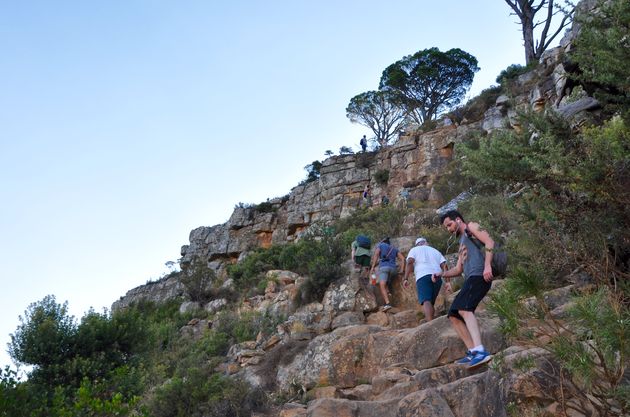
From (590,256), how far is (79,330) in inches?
347

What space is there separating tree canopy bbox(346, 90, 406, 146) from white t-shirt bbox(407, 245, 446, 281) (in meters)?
26.0

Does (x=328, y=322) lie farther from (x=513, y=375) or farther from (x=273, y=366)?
(x=513, y=375)

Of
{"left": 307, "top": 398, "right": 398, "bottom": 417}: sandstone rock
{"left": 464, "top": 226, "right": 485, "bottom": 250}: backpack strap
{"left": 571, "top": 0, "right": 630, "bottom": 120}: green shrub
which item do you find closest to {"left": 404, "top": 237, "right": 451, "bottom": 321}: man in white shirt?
{"left": 464, "top": 226, "right": 485, "bottom": 250}: backpack strap

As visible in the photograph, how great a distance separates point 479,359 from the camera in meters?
6.84

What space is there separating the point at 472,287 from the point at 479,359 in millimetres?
768

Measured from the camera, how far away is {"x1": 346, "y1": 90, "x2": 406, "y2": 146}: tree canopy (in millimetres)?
35875

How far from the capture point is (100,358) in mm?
11336

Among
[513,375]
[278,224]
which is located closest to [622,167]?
[513,375]

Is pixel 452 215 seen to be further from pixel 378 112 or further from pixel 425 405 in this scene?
pixel 378 112

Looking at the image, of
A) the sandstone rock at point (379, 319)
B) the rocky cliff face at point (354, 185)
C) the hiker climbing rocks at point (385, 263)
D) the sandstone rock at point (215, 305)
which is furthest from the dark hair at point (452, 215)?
the rocky cliff face at point (354, 185)

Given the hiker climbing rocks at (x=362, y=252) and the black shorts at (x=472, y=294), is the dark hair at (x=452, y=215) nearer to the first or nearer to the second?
the black shorts at (x=472, y=294)

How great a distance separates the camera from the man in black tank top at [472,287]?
6.89 meters

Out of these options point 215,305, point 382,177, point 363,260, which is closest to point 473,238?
point 363,260

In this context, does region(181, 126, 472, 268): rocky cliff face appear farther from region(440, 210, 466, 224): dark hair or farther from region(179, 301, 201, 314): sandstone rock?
region(440, 210, 466, 224): dark hair
